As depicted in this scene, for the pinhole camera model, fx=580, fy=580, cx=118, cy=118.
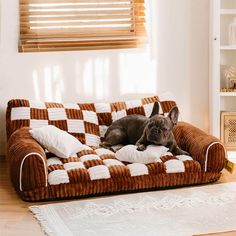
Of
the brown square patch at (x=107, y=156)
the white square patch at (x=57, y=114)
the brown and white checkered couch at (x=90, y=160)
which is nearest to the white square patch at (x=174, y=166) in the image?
the brown and white checkered couch at (x=90, y=160)

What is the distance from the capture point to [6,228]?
11.0 ft

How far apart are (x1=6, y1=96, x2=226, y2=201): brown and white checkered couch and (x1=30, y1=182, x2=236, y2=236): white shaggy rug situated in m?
0.11

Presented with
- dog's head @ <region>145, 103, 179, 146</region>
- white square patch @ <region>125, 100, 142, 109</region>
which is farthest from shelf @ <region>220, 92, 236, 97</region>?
dog's head @ <region>145, 103, 179, 146</region>

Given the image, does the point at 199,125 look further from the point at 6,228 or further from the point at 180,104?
the point at 6,228

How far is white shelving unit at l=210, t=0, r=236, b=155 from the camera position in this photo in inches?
197

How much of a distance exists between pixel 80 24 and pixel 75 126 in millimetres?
945

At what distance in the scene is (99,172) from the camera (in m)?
3.90

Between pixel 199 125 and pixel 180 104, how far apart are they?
27cm

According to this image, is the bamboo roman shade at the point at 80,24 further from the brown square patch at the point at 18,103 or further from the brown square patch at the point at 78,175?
the brown square patch at the point at 78,175

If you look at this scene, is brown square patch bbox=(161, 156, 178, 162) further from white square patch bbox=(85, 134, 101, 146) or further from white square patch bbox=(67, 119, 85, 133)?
white square patch bbox=(67, 119, 85, 133)

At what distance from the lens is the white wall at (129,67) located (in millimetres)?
4996

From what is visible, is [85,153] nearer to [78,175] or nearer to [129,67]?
[78,175]

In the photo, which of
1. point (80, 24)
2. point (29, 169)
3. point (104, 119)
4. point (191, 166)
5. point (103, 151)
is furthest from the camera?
point (80, 24)

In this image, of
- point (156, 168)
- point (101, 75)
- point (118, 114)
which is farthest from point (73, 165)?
point (101, 75)
